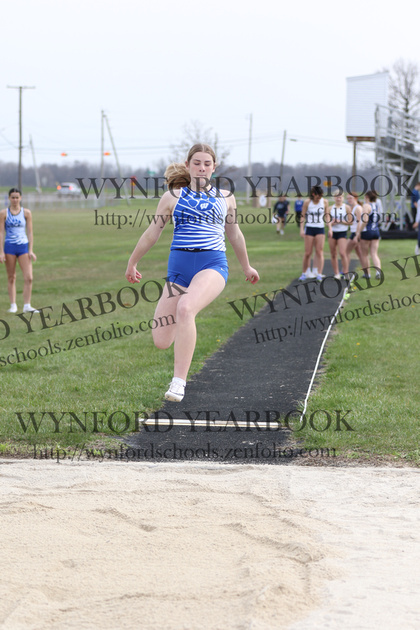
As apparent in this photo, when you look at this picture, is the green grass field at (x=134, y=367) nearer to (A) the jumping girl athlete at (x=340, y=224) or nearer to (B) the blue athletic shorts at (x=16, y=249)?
(A) the jumping girl athlete at (x=340, y=224)

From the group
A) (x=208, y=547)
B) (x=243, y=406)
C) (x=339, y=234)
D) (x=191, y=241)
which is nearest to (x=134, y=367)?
(x=243, y=406)

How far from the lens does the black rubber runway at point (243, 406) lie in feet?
22.2

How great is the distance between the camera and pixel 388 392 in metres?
8.56

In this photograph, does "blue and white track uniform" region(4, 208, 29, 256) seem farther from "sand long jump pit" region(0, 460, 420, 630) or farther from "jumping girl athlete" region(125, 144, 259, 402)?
"jumping girl athlete" region(125, 144, 259, 402)

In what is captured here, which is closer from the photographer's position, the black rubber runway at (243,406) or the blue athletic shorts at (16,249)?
the black rubber runway at (243,406)

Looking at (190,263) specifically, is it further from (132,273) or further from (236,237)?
(236,237)

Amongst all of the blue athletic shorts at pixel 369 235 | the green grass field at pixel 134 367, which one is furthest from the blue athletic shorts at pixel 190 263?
the blue athletic shorts at pixel 369 235

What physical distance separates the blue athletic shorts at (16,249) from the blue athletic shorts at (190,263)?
8749 millimetres

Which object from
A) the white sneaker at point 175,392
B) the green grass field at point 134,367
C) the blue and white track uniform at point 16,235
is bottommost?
the green grass field at point 134,367

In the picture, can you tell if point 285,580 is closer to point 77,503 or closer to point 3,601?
point 3,601

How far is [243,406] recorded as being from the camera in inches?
316

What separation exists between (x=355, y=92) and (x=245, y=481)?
3953cm

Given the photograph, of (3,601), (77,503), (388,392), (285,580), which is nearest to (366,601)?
(285,580)

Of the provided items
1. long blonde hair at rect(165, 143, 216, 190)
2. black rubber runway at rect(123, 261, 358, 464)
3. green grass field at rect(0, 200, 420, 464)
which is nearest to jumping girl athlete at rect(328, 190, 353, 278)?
green grass field at rect(0, 200, 420, 464)
